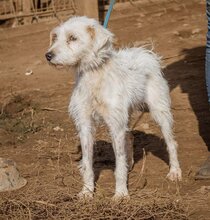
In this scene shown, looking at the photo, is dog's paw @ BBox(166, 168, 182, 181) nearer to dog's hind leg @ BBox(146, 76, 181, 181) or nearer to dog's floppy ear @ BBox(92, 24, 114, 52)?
dog's hind leg @ BBox(146, 76, 181, 181)

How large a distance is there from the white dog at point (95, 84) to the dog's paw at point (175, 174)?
0.03 m

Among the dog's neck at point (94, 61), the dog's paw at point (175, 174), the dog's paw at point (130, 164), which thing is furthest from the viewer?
the dog's paw at point (130, 164)

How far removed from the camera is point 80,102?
567 cm

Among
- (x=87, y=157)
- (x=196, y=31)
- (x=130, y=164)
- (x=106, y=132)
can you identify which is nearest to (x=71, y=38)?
(x=87, y=157)

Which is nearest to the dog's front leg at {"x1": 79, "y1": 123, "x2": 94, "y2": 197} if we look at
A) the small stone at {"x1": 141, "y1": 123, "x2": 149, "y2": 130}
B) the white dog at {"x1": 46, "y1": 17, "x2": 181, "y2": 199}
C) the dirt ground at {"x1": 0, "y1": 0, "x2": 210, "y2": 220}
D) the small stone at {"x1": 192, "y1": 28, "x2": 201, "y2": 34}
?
the white dog at {"x1": 46, "y1": 17, "x2": 181, "y2": 199}

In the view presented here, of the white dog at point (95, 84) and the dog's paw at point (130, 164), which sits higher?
the white dog at point (95, 84)

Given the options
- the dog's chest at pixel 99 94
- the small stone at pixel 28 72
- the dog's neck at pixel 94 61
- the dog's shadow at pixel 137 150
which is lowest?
the small stone at pixel 28 72

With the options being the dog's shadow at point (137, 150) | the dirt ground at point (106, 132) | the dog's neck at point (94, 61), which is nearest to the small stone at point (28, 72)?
the dirt ground at point (106, 132)

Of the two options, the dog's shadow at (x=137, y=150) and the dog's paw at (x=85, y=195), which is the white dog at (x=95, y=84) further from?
the dog's shadow at (x=137, y=150)

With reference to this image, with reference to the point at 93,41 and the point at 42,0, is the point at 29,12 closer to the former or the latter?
the point at 42,0

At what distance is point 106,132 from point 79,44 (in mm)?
2107

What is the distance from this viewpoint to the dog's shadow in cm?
657

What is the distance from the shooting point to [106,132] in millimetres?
7383

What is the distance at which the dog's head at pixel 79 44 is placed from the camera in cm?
538
